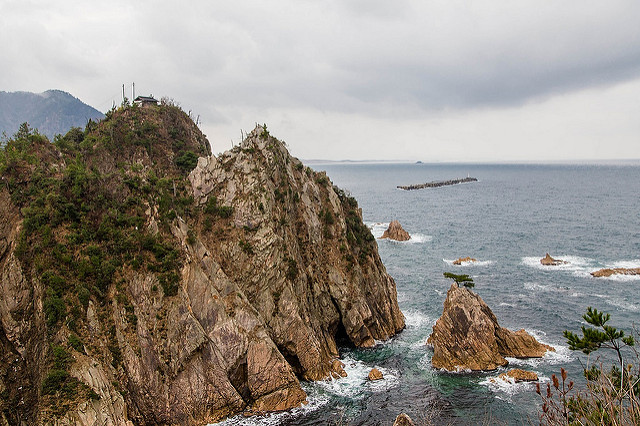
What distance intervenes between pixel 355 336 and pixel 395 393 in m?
10.8

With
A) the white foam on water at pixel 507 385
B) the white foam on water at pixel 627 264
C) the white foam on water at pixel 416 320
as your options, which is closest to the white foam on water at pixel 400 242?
the white foam on water at pixel 627 264

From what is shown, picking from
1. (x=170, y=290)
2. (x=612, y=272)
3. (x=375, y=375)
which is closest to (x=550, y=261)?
(x=612, y=272)

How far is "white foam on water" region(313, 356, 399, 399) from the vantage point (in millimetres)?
42094

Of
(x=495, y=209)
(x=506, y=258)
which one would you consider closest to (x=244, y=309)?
(x=506, y=258)

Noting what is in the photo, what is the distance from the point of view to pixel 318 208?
2243 inches

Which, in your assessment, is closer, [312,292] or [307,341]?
[307,341]

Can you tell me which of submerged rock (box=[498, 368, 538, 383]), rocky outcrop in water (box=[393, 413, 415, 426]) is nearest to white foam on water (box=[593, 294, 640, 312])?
submerged rock (box=[498, 368, 538, 383])

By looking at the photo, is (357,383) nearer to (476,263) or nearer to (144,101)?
(476,263)

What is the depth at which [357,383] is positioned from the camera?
43.6m

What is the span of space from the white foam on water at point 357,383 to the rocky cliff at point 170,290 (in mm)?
1938

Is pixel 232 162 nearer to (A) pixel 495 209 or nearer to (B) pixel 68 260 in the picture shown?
(B) pixel 68 260

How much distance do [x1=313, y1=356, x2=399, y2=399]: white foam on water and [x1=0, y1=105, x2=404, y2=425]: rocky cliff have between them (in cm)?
194

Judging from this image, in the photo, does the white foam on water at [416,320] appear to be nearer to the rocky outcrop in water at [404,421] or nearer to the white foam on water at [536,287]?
the white foam on water at [536,287]

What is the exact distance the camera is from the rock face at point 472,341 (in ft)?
152
